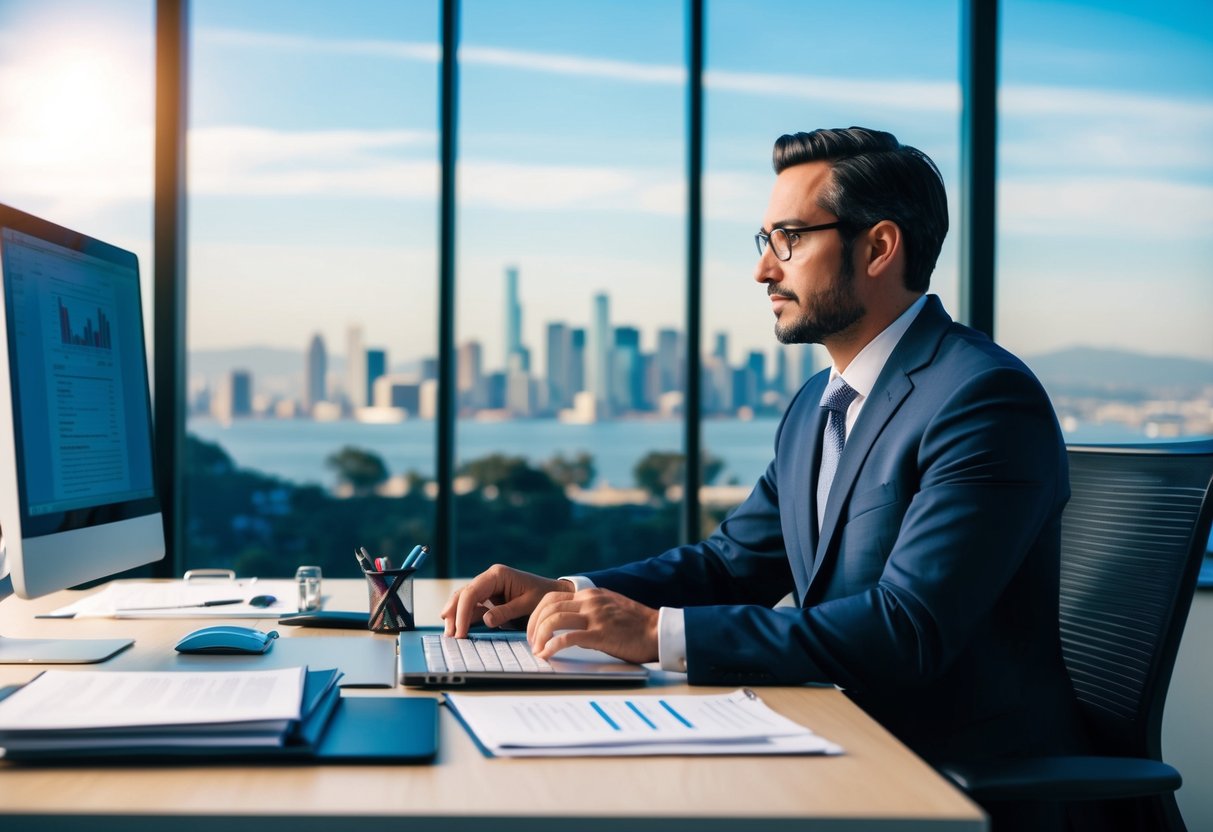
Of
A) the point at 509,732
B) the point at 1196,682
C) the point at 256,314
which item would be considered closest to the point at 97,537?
the point at 509,732

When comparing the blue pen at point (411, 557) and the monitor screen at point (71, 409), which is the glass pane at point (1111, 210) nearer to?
the blue pen at point (411, 557)

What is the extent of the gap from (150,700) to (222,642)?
41 cm

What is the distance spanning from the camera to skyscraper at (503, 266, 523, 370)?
11.6 ft

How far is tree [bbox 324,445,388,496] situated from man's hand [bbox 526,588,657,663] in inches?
87.8

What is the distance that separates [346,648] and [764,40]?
265 cm

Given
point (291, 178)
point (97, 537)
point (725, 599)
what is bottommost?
point (725, 599)

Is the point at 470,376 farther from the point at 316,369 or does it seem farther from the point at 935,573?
the point at 935,573

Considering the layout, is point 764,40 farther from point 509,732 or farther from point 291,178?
point 509,732

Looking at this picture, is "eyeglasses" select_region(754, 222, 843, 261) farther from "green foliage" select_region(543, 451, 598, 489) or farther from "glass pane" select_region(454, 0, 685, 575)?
"green foliage" select_region(543, 451, 598, 489)

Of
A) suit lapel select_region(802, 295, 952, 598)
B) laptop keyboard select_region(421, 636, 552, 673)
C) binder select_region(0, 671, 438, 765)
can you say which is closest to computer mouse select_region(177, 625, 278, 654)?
laptop keyboard select_region(421, 636, 552, 673)

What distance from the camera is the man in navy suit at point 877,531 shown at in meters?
1.39

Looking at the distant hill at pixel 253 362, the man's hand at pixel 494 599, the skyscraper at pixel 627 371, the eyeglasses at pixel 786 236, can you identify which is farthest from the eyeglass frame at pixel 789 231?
the distant hill at pixel 253 362

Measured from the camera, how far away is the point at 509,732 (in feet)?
3.59

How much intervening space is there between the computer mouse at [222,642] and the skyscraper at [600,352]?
2.14m
